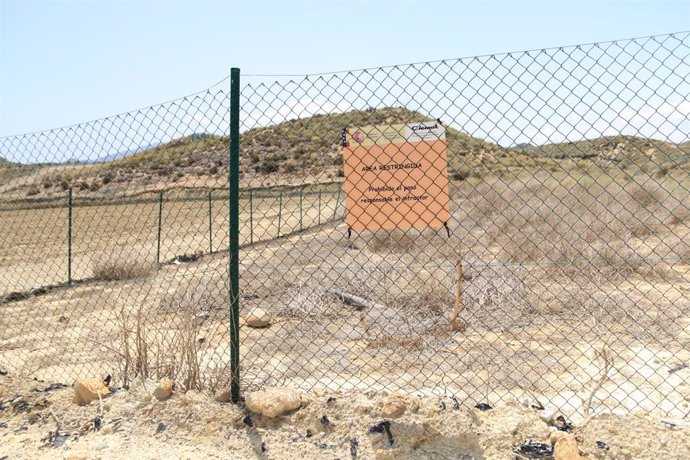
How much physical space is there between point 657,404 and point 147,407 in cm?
359

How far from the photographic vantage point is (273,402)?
4.04m

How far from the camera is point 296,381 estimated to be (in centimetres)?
520

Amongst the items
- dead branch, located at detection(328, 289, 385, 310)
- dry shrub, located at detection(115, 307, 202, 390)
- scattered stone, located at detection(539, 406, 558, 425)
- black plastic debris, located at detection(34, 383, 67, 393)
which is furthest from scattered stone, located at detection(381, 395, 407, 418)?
dead branch, located at detection(328, 289, 385, 310)

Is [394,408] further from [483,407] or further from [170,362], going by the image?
[170,362]

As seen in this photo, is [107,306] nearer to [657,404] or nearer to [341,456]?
[341,456]

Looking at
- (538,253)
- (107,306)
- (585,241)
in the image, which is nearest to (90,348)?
(107,306)

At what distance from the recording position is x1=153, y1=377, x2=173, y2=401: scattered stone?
14.3 feet

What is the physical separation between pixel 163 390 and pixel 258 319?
10.0ft

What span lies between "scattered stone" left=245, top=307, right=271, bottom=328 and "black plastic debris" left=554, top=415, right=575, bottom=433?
426 cm

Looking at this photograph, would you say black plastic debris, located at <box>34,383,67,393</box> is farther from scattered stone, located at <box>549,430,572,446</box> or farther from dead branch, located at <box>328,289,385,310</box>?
dead branch, located at <box>328,289,385,310</box>

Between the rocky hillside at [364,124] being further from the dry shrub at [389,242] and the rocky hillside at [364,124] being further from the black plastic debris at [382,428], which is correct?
the black plastic debris at [382,428]

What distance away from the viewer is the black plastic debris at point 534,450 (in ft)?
11.7

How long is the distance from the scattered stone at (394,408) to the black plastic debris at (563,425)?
3.08 feet

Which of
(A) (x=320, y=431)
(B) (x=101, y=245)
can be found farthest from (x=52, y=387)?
(B) (x=101, y=245)
